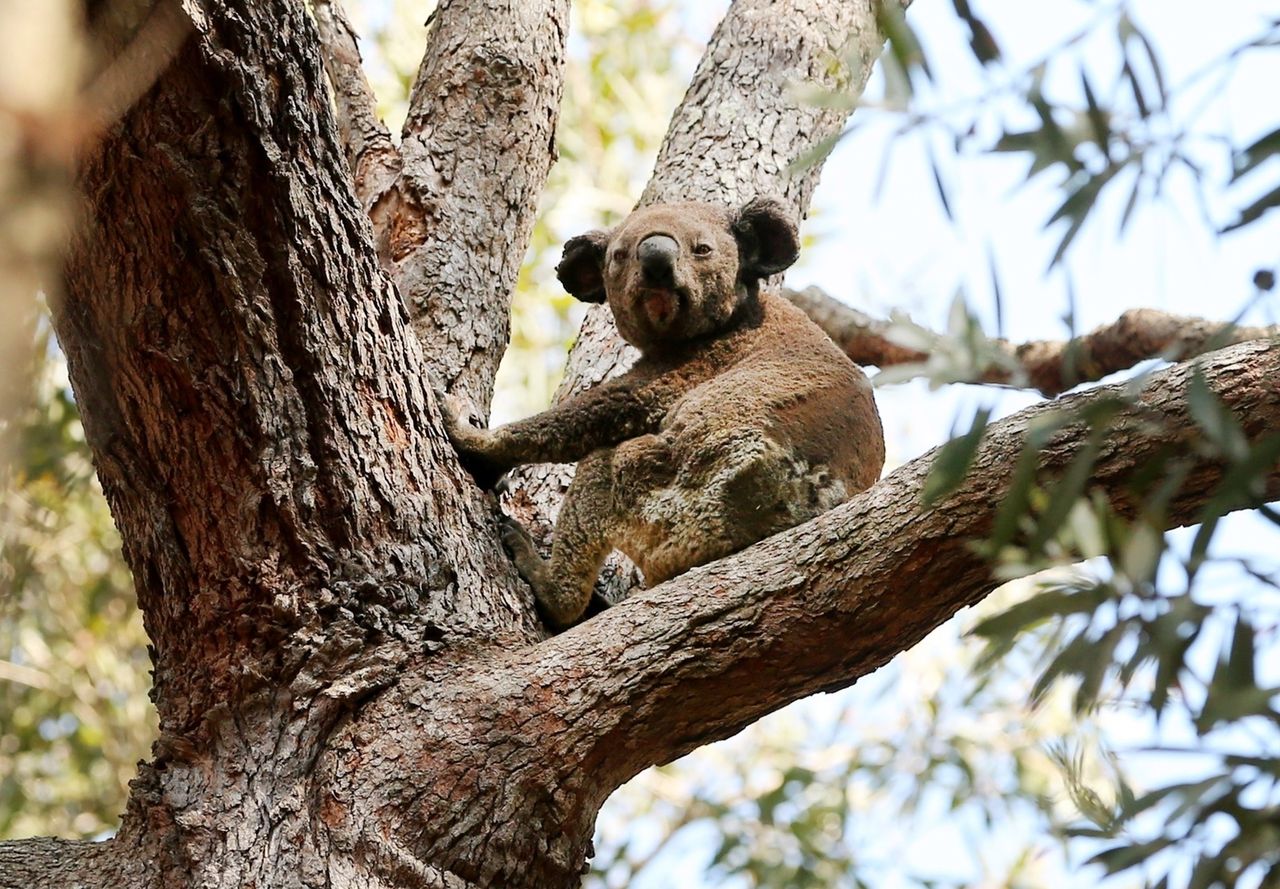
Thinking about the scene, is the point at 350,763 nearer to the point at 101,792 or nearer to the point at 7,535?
the point at 7,535

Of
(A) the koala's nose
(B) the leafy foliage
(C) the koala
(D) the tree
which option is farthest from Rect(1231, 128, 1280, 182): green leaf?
(B) the leafy foliage

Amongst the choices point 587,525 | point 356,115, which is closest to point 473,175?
point 356,115

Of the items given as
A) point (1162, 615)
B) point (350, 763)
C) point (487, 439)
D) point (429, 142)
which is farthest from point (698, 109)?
point (1162, 615)

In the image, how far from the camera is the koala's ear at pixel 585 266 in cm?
561

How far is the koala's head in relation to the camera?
5.13m

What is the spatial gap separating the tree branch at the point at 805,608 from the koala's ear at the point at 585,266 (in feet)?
6.99

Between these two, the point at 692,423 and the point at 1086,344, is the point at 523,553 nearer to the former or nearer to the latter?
the point at 692,423

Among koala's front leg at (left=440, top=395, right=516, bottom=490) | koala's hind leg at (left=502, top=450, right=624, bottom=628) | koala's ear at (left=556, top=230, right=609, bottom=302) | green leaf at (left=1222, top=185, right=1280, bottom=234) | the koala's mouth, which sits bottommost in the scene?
green leaf at (left=1222, top=185, right=1280, bottom=234)

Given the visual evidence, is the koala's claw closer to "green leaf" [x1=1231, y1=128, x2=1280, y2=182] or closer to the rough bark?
the rough bark

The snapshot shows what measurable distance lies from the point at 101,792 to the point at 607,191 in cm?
703

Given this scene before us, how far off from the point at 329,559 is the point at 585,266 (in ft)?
7.51

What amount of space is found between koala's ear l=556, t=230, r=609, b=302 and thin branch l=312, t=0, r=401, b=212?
756mm

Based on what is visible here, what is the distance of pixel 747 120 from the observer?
6.45 m

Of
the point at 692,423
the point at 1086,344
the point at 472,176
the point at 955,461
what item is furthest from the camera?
the point at 1086,344
